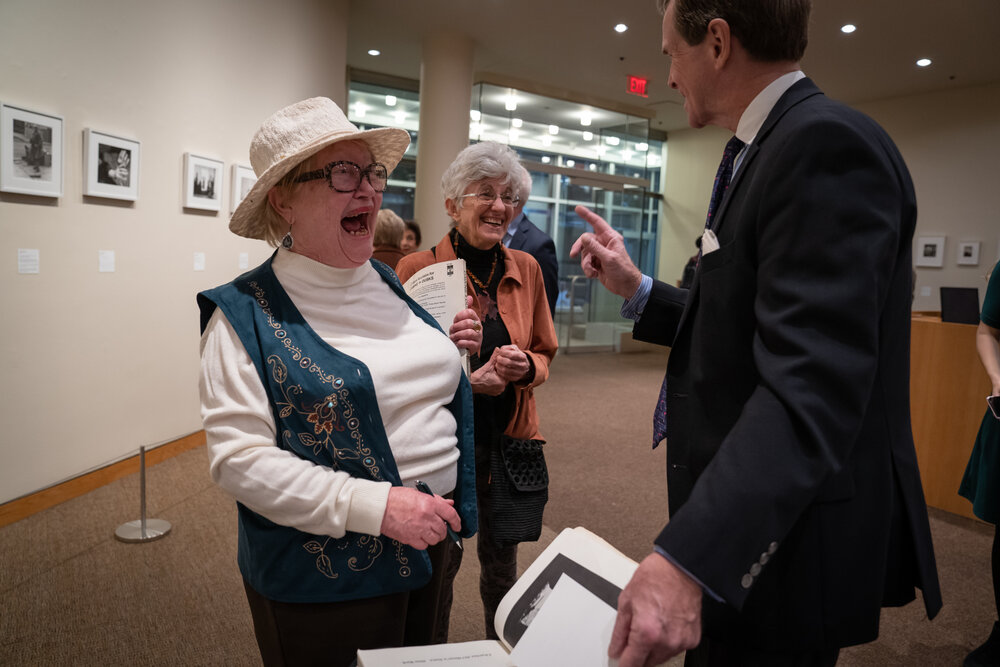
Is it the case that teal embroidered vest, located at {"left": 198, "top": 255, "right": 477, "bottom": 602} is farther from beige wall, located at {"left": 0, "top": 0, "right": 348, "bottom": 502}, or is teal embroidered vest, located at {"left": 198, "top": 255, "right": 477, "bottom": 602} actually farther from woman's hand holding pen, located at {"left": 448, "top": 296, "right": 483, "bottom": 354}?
beige wall, located at {"left": 0, "top": 0, "right": 348, "bottom": 502}

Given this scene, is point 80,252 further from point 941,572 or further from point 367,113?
point 367,113

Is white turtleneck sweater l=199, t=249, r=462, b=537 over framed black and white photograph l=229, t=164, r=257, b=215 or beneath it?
beneath

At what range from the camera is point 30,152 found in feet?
12.0

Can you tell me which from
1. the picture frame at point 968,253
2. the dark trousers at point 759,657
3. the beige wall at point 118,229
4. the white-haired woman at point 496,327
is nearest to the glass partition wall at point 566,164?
the beige wall at point 118,229

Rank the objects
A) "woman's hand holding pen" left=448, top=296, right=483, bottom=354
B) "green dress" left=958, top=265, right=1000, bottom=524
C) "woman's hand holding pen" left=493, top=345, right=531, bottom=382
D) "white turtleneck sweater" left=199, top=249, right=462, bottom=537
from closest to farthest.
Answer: "white turtleneck sweater" left=199, top=249, right=462, bottom=537
"woman's hand holding pen" left=448, top=296, right=483, bottom=354
"woman's hand holding pen" left=493, top=345, right=531, bottom=382
"green dress" left=958, top=265, right=1000, bottom=524

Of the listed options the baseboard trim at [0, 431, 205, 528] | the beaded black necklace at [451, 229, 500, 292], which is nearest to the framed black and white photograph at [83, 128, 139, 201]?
the baseboard trim at [0, 431, 205, 528]

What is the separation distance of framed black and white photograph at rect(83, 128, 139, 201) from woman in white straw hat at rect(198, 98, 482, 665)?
3.26 meters

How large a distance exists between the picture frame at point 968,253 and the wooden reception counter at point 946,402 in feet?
20.4

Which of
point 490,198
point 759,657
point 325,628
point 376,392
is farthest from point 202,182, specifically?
point 759,657

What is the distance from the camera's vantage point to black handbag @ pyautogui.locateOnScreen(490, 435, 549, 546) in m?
A: 2.17

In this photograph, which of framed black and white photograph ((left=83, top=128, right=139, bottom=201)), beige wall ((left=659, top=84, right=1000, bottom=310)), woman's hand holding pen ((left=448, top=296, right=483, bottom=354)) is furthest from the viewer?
beige wall ((left=659, top=84, right=1000, bottom=310))

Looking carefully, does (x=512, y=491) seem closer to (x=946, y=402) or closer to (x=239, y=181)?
(x=946, y=402)

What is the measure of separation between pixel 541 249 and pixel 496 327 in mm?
1844

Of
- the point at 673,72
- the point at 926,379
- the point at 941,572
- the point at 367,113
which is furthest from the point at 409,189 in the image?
the point at 673,72
